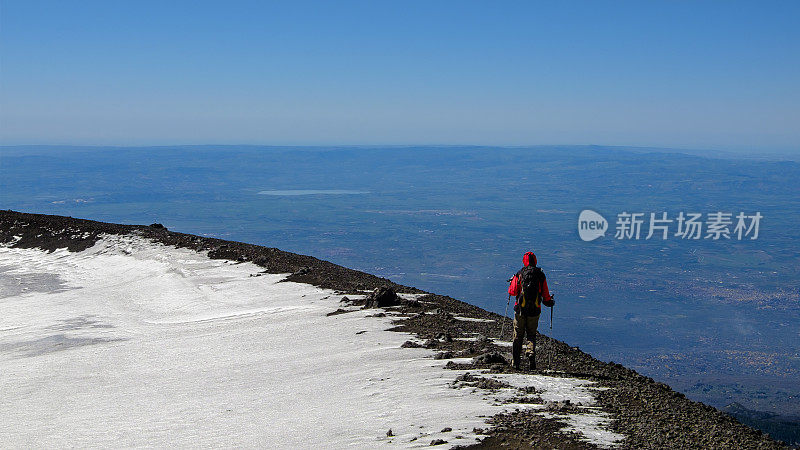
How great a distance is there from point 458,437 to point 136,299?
17.7 meters

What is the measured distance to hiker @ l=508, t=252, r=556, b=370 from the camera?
1156 cm

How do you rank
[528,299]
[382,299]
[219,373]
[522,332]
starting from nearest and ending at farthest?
[528,299] → [522,332] → [219,373] → [382,299]

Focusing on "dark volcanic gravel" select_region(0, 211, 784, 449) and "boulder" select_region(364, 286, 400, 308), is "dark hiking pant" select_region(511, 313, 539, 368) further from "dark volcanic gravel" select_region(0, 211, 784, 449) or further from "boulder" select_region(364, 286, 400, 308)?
"boulder" select_region(364, 286, 400, 308)

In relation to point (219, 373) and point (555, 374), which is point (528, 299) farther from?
point (219, 373)

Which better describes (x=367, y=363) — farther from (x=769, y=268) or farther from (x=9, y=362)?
(x=769, y=268)

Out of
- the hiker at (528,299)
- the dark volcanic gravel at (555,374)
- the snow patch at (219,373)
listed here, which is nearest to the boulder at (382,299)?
the dark volcanic gravel at (555,374)

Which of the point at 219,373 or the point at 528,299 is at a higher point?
the point at 528,299

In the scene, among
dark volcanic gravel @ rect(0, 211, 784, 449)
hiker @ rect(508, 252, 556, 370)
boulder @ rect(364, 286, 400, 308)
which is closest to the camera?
dark volcanic gravel @ rect(0, 211, 784, 449)

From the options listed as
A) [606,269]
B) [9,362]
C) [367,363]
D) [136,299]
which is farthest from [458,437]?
[606,269]

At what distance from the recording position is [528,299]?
1158 cm

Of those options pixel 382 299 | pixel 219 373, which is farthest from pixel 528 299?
pixel 382 299

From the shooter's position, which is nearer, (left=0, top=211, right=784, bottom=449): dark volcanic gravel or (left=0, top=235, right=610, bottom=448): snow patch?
(left=0, top=211, right=784, bottom=449): dark volcanic gravel

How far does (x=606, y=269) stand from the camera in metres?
159

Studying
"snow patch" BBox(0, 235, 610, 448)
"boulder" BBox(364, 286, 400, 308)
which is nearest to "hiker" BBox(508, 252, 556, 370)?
"snow patch" BBox(0, 235, 610, 448)
